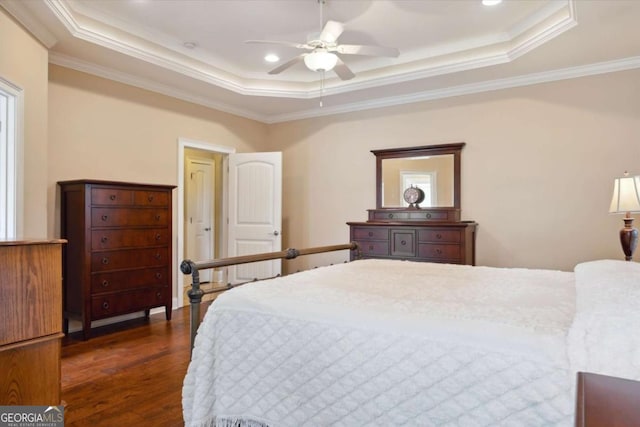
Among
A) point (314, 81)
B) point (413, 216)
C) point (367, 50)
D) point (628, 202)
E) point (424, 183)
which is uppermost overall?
point (314, 81)

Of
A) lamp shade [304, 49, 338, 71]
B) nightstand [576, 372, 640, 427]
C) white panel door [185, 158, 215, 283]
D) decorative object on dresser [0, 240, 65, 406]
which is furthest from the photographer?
white panel door [185, 158, 215, 283]

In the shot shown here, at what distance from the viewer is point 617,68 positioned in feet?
12.6

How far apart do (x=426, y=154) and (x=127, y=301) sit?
11.8 feet

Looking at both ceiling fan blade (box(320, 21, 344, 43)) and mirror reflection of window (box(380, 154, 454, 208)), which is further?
mirror reflection of window (box(380, 154, 454, 208))

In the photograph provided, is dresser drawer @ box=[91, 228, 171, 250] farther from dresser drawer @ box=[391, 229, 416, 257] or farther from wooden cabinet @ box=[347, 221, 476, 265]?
dresser drawer @ box=[391, 229, 416, 257]

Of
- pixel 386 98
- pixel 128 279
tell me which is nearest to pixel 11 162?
pixel 128 279

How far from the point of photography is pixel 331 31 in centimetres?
295

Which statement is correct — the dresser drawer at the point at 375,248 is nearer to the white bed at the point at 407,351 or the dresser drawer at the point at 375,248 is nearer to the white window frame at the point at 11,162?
the white bed at the point at 407,351

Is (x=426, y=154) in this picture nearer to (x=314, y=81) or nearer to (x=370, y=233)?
(x=370, y=233)

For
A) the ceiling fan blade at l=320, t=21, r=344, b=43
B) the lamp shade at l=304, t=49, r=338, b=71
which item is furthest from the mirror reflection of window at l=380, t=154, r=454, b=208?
the ceiling fan blade at l=320, t=21, r=344, b=43

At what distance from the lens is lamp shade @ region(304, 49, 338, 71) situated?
3.09 metres

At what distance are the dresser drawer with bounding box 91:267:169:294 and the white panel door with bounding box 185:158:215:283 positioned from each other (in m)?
2.05

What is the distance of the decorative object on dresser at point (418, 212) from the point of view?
427 cm

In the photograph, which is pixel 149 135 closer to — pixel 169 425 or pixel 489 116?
pixel 169 425
